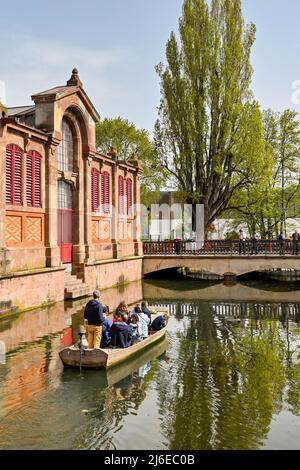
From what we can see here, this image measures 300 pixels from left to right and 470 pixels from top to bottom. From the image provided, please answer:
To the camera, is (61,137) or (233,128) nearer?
(61,137)

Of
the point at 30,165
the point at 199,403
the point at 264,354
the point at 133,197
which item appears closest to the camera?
the point at 199,403

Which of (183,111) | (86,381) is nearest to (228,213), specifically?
(183,111)

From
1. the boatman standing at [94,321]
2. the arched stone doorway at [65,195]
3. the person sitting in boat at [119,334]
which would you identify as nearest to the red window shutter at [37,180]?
the arched stone doorway at [65,195]

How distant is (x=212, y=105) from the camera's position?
112ft

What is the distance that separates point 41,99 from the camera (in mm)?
21234

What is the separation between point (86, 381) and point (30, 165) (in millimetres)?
11963

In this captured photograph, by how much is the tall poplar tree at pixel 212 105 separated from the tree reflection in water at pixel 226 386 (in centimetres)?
2017

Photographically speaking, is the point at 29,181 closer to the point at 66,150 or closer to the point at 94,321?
the point at 66,150

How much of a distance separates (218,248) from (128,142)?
663 inches

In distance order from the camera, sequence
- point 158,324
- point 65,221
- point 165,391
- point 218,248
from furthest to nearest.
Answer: point 218,248 → point 65,221 → point 158,324 → point 165,391

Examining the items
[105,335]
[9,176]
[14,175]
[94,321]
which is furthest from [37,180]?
[105,335]

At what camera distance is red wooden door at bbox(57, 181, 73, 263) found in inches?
914

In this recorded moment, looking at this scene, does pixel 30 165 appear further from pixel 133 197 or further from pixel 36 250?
pixel 133 197

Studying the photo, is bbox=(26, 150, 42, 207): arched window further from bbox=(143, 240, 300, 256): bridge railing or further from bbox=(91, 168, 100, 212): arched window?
bbox=(143, 240, 300, 256): bridge railing
